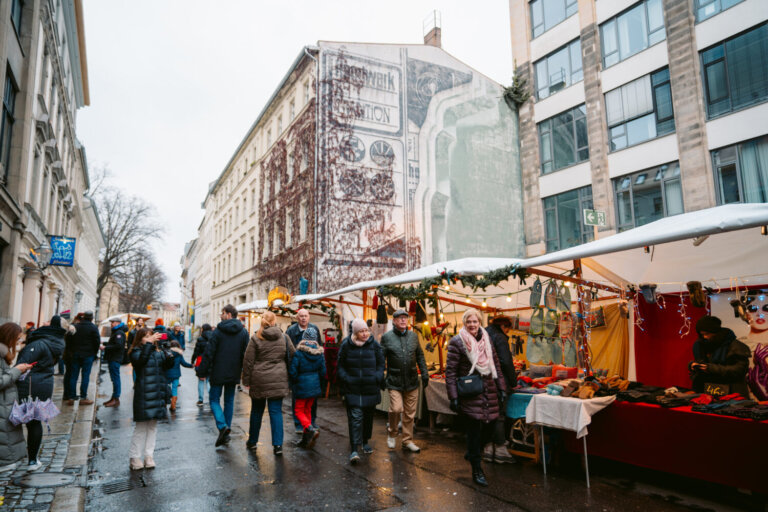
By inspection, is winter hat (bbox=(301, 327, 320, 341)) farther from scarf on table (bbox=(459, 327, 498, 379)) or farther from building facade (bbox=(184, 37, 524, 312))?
building facade (bbox=(184, 37, 524, 312))

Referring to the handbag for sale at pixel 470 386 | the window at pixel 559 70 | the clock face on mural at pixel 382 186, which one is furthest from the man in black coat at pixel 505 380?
the window at pixel 559 70

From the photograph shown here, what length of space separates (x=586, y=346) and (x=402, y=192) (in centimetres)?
1491

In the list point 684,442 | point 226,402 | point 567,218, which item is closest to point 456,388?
point 684,442

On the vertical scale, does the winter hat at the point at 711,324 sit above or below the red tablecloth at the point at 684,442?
above

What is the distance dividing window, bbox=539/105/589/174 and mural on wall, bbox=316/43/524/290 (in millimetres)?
1764

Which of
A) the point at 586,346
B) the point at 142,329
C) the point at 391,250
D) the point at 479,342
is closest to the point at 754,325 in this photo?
the point at 586,346

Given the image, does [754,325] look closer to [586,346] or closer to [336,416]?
[586,346]

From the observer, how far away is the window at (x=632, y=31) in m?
17.5

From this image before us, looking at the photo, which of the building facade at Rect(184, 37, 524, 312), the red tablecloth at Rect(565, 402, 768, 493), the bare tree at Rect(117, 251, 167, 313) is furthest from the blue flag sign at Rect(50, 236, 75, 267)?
the bare tree at Rect(117, 251, 167, 313)

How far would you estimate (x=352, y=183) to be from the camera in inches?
808

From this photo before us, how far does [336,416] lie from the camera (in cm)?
992

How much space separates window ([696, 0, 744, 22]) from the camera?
15.5m

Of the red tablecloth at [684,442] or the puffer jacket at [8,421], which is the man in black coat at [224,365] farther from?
the red tablecloth at [684,442]

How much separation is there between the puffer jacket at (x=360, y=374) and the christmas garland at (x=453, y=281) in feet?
6.45
